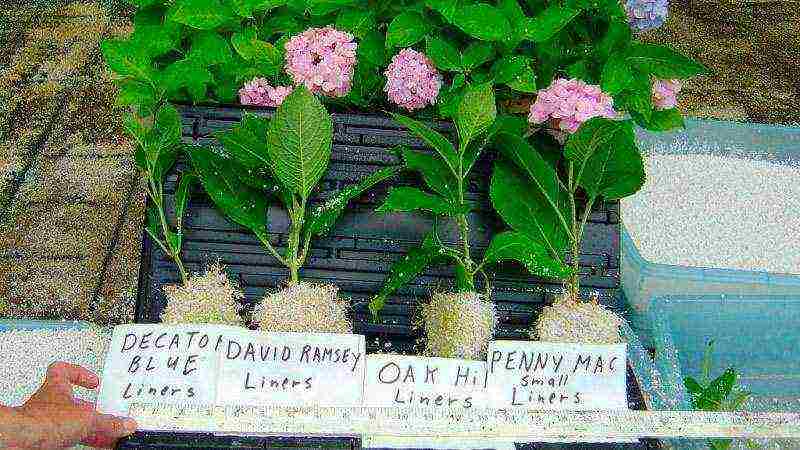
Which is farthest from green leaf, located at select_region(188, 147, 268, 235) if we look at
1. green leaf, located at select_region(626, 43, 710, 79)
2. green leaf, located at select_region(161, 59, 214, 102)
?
green leaf, located at select_region(626, 43, 710, 79)

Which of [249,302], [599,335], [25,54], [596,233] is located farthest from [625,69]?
[25,54]

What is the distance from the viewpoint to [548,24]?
3.08ft

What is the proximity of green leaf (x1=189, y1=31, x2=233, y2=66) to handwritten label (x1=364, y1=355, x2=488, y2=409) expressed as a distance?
41 centimetres

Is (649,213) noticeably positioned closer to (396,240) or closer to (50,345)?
(396,240)

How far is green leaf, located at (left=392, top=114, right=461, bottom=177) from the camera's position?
86 centimetres

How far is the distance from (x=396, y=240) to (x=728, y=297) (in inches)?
15.6

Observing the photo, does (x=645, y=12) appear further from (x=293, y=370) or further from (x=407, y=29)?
(x=293, y=370)

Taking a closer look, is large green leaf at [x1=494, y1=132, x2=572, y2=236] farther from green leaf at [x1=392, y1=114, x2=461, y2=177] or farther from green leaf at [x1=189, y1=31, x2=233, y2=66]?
green leaf at [x1=189, y1=31, x2=233, y2=66]

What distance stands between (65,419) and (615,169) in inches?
23.8

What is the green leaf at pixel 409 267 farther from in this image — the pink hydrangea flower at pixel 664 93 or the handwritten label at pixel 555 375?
the pink hydrangea flower at pixel 664 93

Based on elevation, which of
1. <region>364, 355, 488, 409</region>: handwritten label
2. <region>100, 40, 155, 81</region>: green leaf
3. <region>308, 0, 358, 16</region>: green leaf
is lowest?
<region>364, 355, 488, 409</region>: handwritten label

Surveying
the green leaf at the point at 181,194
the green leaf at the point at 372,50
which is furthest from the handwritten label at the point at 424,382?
the green leaf at the point at 372,50

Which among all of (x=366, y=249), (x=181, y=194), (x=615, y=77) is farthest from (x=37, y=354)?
(x=615, y=77)

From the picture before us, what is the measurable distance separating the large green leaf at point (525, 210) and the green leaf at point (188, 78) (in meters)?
0.36
